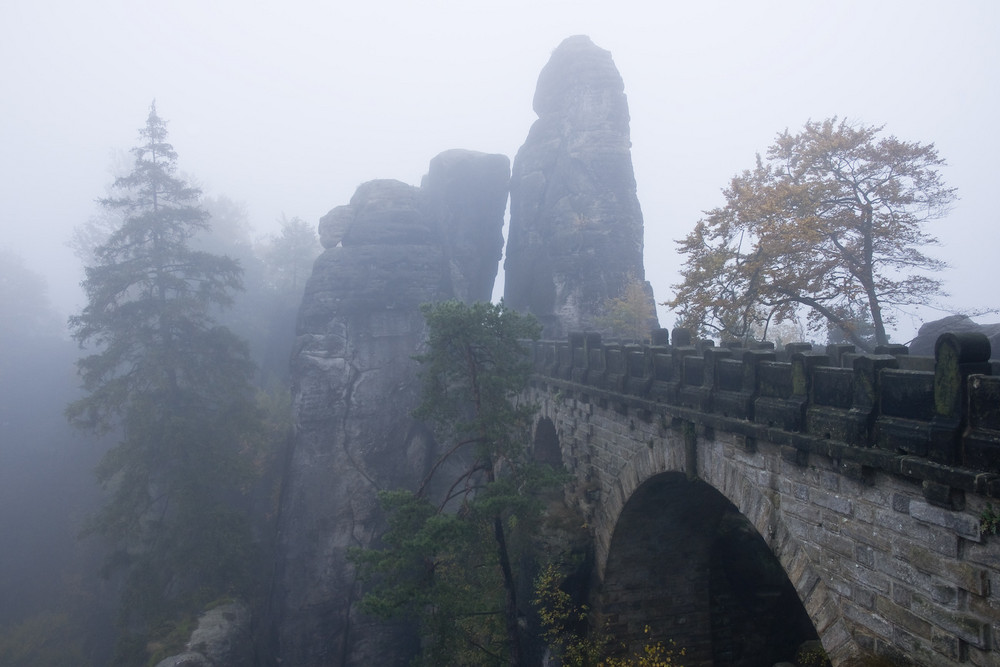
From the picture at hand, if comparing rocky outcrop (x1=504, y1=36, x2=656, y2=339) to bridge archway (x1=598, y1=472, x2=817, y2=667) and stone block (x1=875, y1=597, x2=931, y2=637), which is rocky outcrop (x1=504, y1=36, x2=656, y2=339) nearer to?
bridge archway (x1=598, y1=472, x2=817, y2=667)

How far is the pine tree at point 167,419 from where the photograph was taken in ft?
65.1

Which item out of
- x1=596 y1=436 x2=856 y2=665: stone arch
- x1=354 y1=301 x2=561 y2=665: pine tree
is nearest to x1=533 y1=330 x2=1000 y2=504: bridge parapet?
x1=596 y1=436 x2=856 y2=665: stone arch

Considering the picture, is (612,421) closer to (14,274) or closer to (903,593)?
(903,593)

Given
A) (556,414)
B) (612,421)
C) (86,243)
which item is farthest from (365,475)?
(86,243)

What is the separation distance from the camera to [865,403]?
6.08 metres

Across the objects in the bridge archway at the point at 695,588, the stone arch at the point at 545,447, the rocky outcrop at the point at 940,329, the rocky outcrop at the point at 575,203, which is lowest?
the bridge archway at the point at 695,588

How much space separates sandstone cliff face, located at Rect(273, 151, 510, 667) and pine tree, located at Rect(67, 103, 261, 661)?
2.93 meters

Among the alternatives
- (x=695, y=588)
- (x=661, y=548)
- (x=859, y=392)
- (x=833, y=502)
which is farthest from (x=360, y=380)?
(x=859, y=392)

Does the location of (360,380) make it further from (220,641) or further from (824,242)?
(824,242)

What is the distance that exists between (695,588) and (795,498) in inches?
293

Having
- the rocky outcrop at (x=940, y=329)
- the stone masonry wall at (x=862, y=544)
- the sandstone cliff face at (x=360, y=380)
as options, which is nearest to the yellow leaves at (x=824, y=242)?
the rocky outcrop at (x=940, y=329)

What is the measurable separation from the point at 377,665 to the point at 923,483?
22315 millimetres

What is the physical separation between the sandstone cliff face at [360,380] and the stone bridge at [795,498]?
519 inches

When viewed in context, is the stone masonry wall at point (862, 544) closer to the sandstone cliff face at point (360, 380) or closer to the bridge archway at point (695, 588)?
the bridge archway at point (695, 588)
